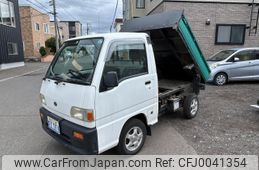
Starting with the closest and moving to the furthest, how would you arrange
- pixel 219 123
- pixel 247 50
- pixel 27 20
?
1. pixel 219 123
2. pixel 247 50
3. pixel 27 20

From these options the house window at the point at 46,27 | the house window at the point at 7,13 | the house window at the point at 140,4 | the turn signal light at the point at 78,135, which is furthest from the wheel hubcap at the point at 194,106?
the house window at the point at 46,27

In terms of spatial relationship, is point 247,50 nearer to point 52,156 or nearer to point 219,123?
point 219,123

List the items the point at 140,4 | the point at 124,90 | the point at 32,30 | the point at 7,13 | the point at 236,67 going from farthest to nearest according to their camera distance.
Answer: the point at 32,30, the point at 140,4, the point at 7,13, the point at 236,67, the point at 124,90

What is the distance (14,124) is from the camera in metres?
4.30

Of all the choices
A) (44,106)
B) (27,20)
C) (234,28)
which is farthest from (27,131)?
(27,20)

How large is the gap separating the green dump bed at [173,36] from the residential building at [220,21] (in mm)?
7145

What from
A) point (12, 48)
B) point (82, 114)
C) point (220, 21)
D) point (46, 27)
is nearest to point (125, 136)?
point (82, 114)

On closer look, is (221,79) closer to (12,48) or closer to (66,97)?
(66,97)

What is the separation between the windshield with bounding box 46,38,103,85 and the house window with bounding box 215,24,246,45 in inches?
421

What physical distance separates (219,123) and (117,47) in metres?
3.06

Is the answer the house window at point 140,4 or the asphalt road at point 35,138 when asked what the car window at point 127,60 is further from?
the house window at point 140,4

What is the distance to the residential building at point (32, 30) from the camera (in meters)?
25.8

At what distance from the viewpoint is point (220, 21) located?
1120 cm

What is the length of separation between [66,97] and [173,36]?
2.73 m
